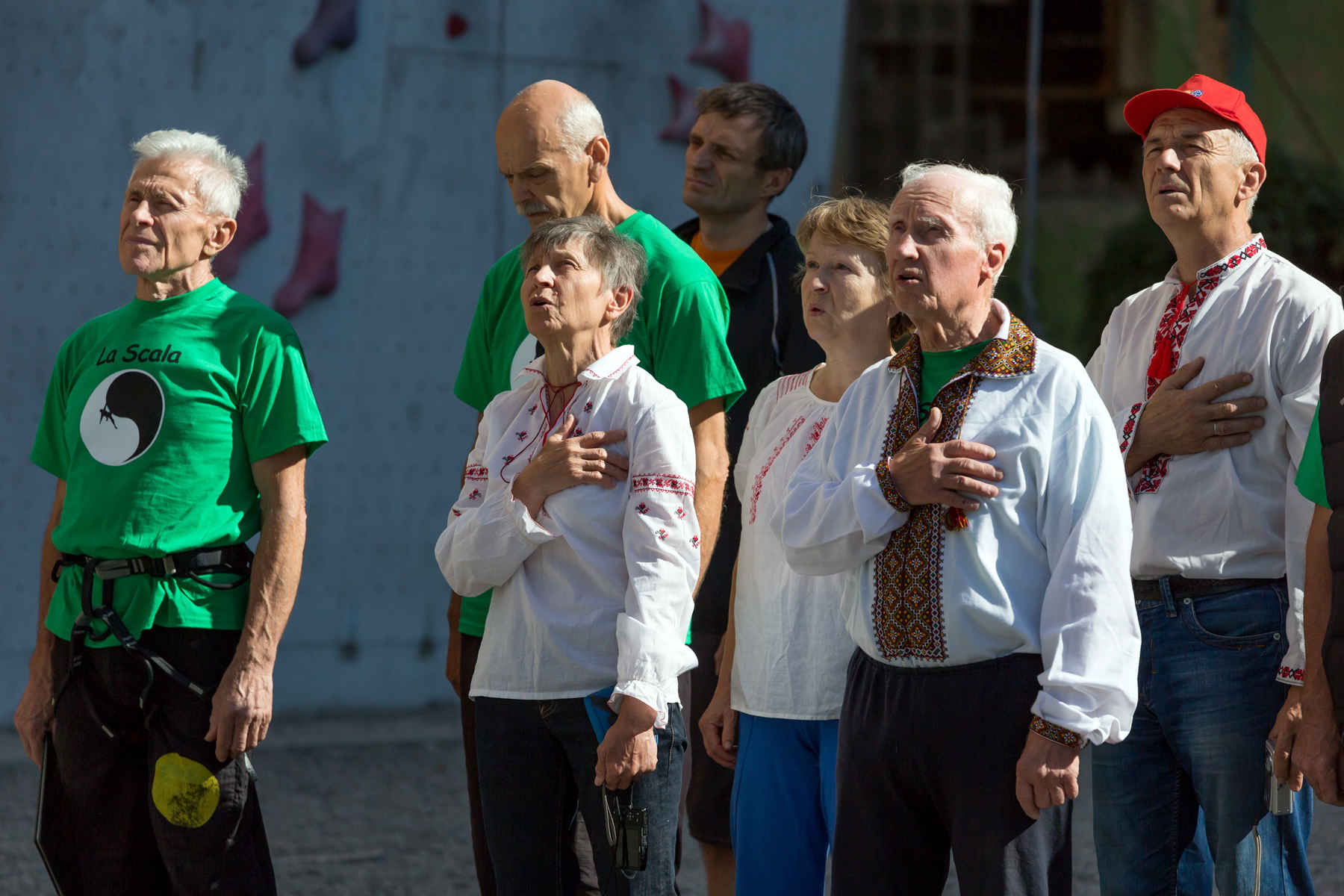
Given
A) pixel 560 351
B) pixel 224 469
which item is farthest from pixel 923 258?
pixel 224 469

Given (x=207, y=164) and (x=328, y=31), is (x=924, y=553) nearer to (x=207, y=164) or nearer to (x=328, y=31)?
(x=207, y=164)

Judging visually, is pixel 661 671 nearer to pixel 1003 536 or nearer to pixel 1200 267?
pixel 1003 536

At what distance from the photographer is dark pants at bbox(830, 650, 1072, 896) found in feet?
7.55

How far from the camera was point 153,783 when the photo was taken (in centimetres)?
299

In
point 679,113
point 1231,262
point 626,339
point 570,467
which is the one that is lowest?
point 570,467

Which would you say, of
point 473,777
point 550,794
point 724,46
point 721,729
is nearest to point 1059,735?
point 550,794

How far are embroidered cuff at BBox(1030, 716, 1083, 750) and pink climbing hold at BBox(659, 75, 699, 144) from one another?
16.8ft

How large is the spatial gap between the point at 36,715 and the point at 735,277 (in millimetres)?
1882

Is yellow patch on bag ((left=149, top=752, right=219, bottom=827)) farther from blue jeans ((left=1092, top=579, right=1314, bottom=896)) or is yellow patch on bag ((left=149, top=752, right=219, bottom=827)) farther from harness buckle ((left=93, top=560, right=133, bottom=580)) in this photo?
blue jeans ((left=1092, top=579, right=1314, bottom=896))

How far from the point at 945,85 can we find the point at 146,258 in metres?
8.89

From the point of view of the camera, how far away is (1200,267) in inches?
117

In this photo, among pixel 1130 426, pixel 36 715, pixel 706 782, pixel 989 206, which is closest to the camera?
pixel 989 206

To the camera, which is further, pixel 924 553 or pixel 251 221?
pixel 251 221

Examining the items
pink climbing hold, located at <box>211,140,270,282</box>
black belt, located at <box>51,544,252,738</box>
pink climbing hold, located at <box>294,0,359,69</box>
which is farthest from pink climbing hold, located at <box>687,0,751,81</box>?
black belt, located at <box>51,544,252,738</box>
